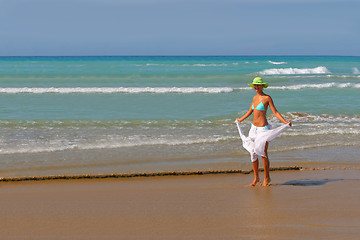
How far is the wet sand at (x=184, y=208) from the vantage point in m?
4.43

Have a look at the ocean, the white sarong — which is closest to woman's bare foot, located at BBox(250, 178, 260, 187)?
the white sarong

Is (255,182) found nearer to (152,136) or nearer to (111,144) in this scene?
(111,144)

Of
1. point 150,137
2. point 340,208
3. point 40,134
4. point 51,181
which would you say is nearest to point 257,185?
point 340,208

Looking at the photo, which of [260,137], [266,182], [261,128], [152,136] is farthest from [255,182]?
[152,136]

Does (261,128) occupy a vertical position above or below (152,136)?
above

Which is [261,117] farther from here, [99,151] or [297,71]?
[297,71]

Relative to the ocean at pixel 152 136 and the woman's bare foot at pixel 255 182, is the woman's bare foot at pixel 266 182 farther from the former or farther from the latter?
the ocean at pixel 152 136

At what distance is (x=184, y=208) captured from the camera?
5.19 meters

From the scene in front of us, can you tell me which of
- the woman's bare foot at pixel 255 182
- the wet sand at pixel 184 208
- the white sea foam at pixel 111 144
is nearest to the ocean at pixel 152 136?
the white sea foam at pixel 111 144

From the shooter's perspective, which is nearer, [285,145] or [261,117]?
[261,117]

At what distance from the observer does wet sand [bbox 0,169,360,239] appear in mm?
4434

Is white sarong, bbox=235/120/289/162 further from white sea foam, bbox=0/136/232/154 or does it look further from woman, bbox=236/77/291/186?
white sea foam, bbox=0/136/232/154

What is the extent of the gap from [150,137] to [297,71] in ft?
133

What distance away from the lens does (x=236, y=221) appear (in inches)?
186
